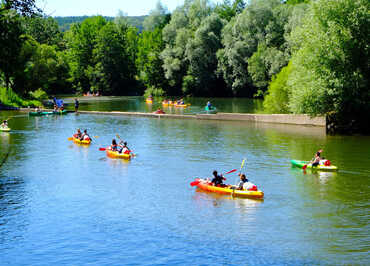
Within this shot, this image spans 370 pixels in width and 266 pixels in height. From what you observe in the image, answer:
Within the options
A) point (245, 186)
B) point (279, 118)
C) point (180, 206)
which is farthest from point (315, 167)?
point (279, 118)

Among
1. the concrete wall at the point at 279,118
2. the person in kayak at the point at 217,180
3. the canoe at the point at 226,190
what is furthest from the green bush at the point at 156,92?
the person in kayak at the point at 217,180

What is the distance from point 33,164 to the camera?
114 feet

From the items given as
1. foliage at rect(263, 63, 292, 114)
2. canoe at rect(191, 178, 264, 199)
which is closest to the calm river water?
canoe at rect(191, 178, 264, 199)

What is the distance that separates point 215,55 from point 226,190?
69647 mm

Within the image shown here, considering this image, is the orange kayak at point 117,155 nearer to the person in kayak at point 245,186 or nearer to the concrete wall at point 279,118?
the person in kayak at point 245,186

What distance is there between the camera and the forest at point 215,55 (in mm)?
43938

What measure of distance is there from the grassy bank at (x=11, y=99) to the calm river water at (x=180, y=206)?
105 feet

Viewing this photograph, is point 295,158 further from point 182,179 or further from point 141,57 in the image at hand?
point 141,57

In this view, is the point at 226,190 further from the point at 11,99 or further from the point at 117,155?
the point at 11,99

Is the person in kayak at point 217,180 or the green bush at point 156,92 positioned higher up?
the green bush at point 156,92

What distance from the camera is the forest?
43.9 m

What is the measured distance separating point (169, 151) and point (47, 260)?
67.9 feet

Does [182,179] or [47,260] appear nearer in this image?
[47,260]

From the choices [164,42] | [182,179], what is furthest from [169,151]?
[164,42]
